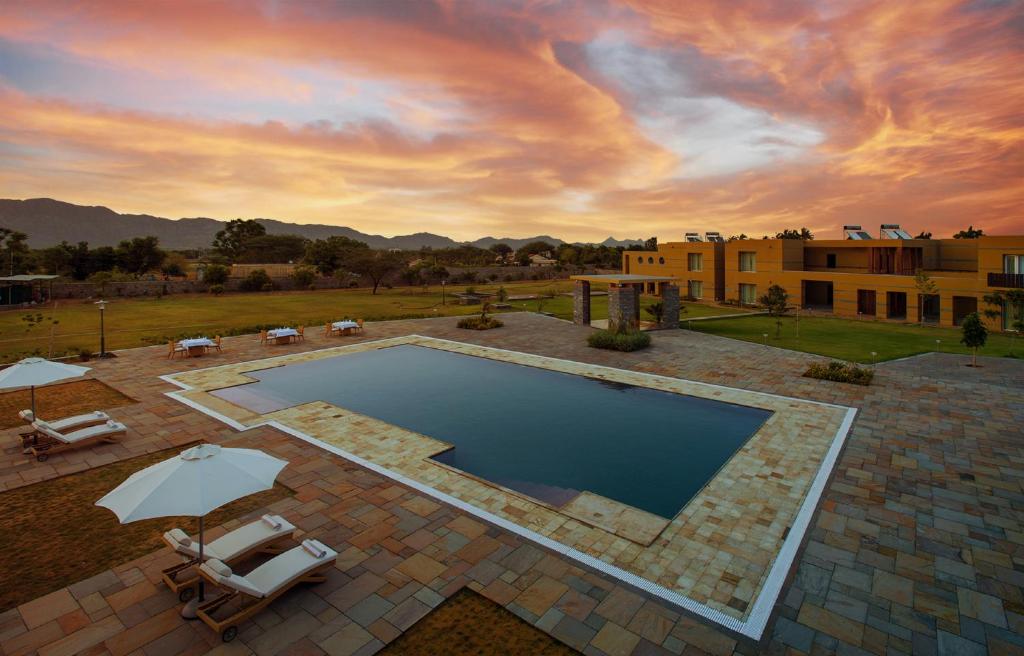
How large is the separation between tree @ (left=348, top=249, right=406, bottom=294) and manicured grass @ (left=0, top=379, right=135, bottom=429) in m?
34.6

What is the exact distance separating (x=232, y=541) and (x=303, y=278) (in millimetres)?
46764

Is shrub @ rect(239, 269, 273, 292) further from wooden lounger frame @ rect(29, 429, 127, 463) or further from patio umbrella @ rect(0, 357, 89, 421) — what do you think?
wooden lounger frame @ rect(29, 429, 127, 463)

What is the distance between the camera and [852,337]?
23.5m

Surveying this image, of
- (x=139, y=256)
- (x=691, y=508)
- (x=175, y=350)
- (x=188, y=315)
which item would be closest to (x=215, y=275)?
(x=188, y=315)

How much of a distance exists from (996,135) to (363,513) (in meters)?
29.8

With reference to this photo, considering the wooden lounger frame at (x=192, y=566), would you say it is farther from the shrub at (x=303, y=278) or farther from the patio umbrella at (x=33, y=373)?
the shrub at (x=303, y=278)

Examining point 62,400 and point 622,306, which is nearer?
point 62,400

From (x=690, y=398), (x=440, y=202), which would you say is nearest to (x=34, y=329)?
(x=690, y=398)

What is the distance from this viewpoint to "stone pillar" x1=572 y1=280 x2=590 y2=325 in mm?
26672

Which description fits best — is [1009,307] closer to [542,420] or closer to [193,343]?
[542,420]

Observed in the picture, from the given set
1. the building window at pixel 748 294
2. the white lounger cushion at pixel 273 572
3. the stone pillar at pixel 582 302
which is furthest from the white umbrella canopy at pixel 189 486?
the building window at pixel 748 294

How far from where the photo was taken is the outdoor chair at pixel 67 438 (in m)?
10.1

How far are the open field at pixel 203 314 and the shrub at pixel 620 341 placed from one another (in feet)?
31.4

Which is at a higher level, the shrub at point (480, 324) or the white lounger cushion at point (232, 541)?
the shrub at point (480, 324)
